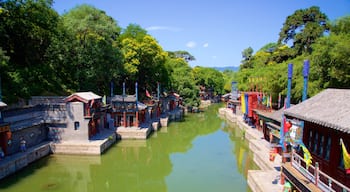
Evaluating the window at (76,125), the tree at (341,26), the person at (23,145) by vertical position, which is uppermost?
the tree at (341,26)

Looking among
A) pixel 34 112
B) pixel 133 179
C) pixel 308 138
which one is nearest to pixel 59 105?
pixel 34 112

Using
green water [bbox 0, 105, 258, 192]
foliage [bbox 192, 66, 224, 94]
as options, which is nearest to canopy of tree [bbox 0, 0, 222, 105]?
green water [bbox 0, 105, 258, 192]

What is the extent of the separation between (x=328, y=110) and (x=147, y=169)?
13390mm

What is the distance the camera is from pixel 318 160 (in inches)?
379

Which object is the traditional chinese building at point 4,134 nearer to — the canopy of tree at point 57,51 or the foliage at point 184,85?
the canopy of tree at point 57,51

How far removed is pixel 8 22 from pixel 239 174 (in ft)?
80.4

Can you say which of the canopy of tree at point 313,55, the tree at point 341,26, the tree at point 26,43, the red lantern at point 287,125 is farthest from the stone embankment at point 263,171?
the tree at point 26,43

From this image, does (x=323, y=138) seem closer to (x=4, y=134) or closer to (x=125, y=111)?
(x=4, y=134)

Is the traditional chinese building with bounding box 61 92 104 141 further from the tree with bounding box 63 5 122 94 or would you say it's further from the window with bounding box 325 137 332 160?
the window with bounding box 325 137 332 160

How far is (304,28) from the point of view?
30.7 m

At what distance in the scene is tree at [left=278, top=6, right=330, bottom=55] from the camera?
97.4 ft

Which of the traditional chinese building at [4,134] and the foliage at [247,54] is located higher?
the foliage at [247,54]

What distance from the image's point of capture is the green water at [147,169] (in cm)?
1519

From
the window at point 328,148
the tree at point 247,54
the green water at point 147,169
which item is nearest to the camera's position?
the window at point 328,148
